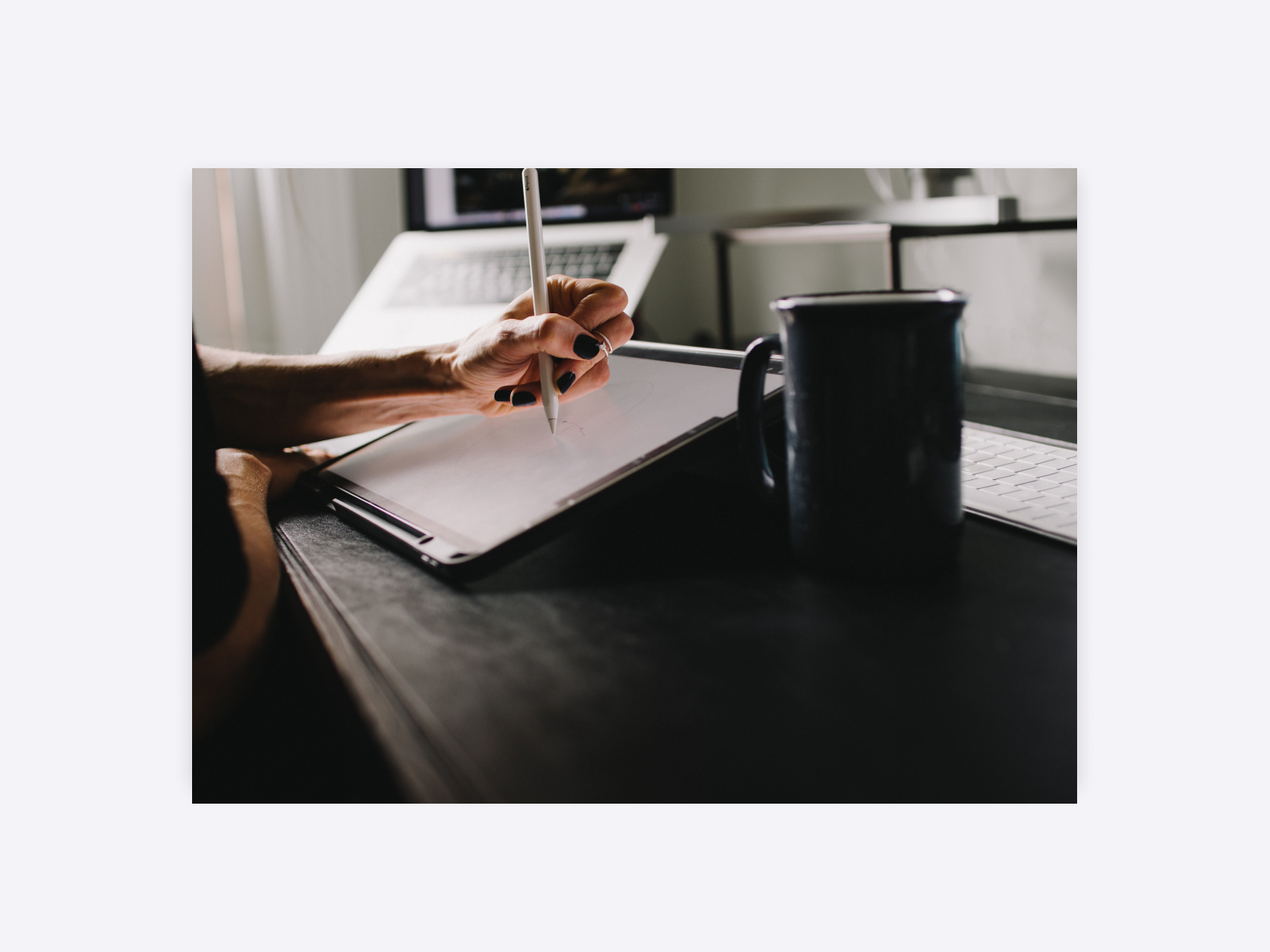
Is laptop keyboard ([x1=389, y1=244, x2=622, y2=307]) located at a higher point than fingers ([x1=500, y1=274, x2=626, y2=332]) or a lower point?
higher

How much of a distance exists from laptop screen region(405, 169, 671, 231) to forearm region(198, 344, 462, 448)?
0.60 meters

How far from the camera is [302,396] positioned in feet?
2.12

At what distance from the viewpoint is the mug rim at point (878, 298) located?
0.34 meters

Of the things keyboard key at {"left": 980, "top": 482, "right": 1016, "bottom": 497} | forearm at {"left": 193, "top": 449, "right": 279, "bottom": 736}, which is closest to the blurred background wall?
keyboard key at {"left": 980, "top": 482, "right": 1016, "bottom": 497}

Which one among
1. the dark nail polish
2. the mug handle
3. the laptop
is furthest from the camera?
the laptop

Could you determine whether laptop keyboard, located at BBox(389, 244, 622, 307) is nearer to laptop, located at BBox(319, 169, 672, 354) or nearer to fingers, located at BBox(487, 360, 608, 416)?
laptop, located at BBox(319, 169, 672, 354)

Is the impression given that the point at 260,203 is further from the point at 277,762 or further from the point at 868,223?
the point at 277,762

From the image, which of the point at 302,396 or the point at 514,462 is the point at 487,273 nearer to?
the point at 302,396

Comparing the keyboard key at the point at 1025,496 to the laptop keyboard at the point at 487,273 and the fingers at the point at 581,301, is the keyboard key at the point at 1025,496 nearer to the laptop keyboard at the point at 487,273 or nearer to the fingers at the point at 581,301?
the fingers at the point at 581,301

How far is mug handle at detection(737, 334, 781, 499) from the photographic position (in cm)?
41

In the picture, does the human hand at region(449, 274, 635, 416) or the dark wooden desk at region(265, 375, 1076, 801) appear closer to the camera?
the dark wooden desk at region(265, 375, 1076, 801)

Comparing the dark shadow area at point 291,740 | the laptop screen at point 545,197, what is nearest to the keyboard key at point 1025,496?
the dark shadow area at point 291,740

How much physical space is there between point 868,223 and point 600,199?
41cm

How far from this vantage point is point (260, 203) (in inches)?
62.2
